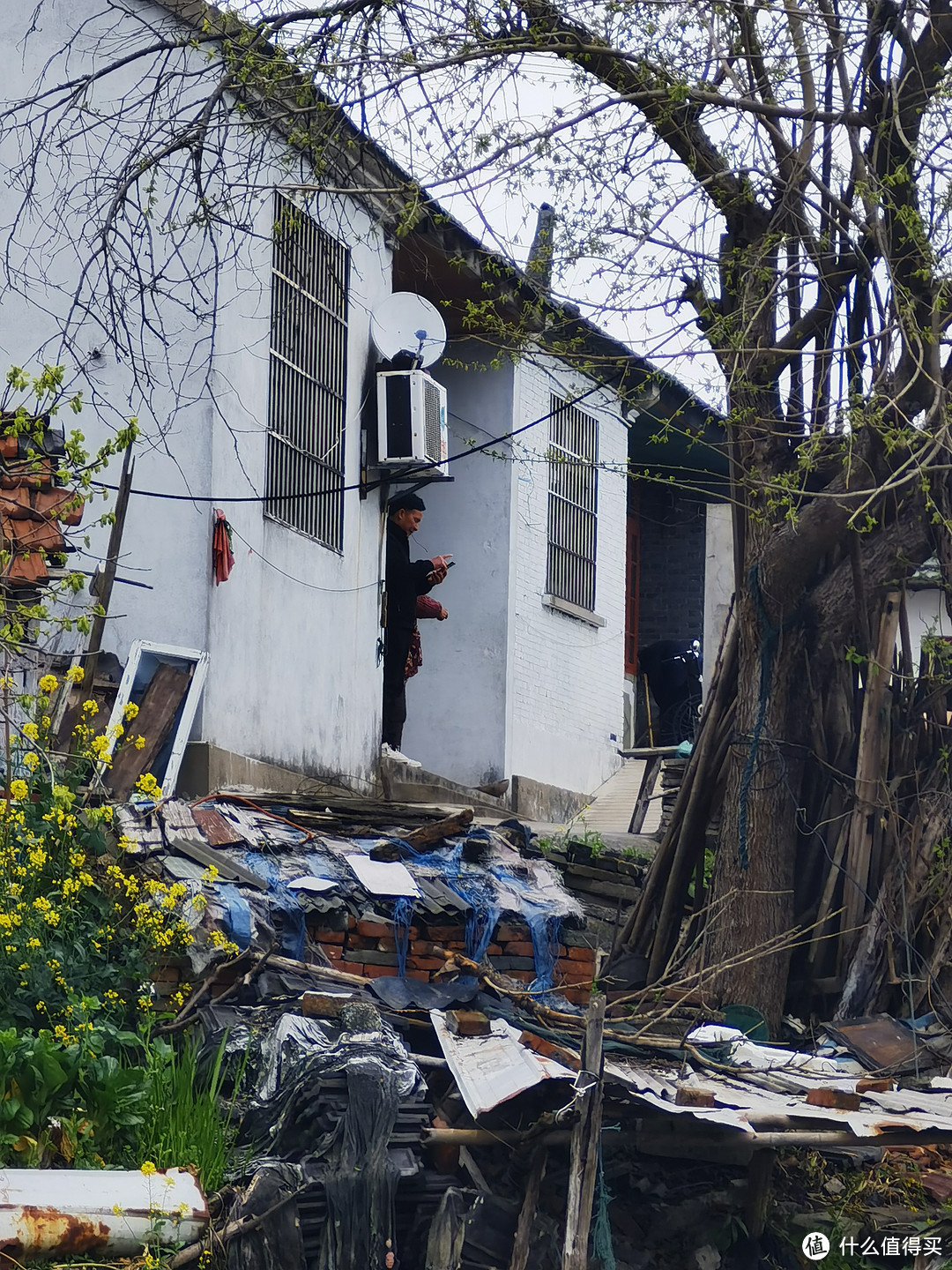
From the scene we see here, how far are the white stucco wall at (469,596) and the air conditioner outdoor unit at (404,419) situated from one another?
5.48 ft

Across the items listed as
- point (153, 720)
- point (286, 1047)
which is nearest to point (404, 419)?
point (153, 720)

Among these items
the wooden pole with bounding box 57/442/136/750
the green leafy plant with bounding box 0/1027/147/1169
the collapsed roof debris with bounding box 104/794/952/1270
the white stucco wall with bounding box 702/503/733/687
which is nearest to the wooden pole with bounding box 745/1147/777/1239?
the collapsed roof debris with bounding box 104/794/952/1270

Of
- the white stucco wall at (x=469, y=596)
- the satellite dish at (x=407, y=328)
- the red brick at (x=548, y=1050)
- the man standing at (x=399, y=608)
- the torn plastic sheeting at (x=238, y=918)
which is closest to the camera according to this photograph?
the red brick at (x=548, y=1050)

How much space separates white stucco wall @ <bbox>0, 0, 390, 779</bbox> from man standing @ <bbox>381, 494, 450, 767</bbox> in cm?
152

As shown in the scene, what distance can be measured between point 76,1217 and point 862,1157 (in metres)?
3.68

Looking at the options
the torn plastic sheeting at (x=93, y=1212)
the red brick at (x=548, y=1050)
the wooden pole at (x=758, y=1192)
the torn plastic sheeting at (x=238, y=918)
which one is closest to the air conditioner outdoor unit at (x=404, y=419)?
the torn plastic sheeting at (x=238, y=918)

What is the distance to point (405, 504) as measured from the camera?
11.7 metres

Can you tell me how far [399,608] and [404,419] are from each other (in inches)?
55.4

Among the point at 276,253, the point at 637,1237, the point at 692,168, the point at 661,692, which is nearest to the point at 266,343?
the point at 276,253

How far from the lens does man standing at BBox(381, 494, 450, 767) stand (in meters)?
11.7

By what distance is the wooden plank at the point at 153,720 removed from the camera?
8.59 meters

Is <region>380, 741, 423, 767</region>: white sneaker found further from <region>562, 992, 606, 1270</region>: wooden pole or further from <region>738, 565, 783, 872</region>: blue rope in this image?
<region>562, 992, 606, 1270</region>: wooden pole

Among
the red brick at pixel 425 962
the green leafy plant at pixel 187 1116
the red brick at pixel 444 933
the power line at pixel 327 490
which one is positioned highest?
the power line at pixel 327 490

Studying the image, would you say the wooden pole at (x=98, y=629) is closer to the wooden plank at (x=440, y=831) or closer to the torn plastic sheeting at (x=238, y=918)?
the torn plastic sheeting at (x=238, y=918)
